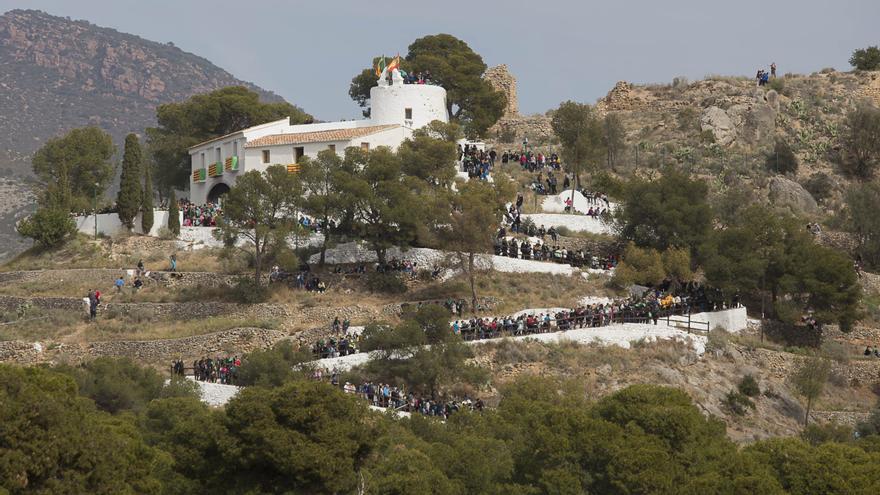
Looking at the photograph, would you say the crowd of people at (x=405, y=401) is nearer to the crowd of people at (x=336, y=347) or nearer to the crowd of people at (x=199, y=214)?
the crowd of people at (x=336, y=347)

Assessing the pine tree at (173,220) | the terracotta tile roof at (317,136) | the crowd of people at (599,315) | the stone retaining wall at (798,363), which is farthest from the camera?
the terracotta tile roof at (317,136)

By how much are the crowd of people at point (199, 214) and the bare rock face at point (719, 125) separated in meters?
30.4

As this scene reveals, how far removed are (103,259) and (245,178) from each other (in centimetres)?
772

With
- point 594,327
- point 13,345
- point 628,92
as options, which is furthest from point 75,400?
point 628,92

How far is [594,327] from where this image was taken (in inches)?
2020

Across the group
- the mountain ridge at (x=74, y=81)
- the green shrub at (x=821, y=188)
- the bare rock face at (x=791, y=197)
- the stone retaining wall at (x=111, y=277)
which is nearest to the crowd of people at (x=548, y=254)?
the stone retaining wall at (x=111, y=277)

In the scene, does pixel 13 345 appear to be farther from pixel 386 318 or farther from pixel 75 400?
pixel 75 400

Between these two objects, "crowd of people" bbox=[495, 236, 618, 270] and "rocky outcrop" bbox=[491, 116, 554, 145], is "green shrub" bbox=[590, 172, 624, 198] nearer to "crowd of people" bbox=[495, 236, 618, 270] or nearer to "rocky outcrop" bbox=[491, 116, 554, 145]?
"crowd of people" bbox=[495, 236, 618, 270]

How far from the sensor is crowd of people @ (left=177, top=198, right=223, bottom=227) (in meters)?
60.9

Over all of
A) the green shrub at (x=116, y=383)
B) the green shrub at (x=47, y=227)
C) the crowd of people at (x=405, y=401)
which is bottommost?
the crowd of people at (x=405, y=401)

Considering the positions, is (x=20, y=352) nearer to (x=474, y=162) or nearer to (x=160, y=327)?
(x=160, y=327)

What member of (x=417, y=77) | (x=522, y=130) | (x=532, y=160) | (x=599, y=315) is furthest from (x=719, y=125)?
(x=599, y=315)

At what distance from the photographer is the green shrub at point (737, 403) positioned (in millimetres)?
48812

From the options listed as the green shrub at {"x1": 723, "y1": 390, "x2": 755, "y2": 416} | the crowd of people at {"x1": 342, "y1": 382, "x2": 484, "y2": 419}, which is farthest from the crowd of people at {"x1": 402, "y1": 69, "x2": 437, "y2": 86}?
the green shrub at {"x1": 723, "y1": 390, "x2": 755, "y2": 416}
